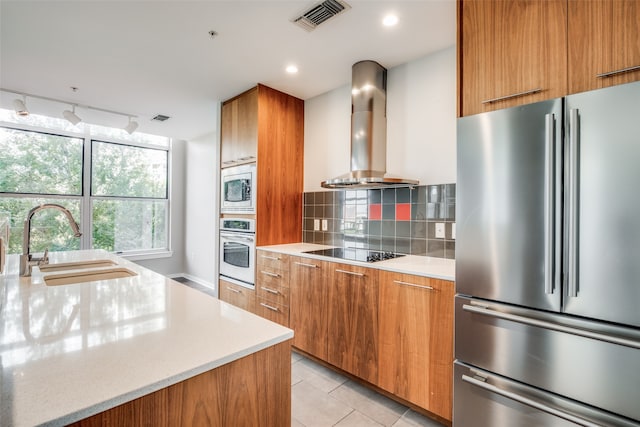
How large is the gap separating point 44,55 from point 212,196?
8.58 ft

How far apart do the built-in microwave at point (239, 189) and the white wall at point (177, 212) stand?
95.4 inches

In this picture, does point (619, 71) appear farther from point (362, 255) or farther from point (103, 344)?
point (103, 344)

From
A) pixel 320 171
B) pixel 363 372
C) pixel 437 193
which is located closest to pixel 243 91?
pixel 320 171

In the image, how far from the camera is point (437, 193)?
7.66ft

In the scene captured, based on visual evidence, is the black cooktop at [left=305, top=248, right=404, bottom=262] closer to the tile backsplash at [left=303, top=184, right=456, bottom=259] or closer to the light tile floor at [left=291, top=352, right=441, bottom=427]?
the tile backsplash at [left=303, top=184, right=456, bottom=259]

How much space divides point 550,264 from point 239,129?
9.31 feet

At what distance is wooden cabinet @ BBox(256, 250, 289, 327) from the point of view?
2637mm

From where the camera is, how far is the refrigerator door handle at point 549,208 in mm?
1297

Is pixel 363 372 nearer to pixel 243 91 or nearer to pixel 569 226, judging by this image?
pixel 569 226

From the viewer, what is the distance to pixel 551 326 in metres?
1.28

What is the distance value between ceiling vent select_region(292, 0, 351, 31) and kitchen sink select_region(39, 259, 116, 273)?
2010 millimetres

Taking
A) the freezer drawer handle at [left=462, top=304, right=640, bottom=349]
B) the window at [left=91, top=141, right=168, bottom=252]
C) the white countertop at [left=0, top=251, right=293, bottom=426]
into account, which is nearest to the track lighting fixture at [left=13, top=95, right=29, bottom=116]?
the window at [left=91, top=141, right=168, bottom=252]

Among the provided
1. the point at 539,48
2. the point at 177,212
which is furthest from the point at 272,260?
the point at 177,212

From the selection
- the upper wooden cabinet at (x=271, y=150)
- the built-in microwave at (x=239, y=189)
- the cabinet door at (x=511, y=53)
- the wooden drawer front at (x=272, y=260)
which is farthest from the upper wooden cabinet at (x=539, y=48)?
the built-in microwave at (x=239, y=189)
